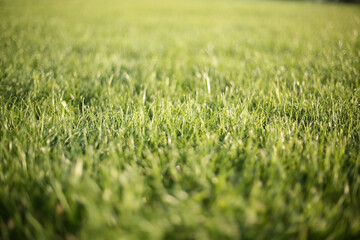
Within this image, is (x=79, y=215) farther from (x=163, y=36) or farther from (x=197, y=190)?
(x=163, y=36)

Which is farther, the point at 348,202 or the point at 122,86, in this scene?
the point at 122,86

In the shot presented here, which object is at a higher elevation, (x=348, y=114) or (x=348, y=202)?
(x=348, y=114)

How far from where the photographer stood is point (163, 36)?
3904mm

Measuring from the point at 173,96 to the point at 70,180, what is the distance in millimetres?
1003

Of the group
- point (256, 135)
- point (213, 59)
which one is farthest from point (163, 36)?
point (256, 135)

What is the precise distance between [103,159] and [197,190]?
47 centimetres

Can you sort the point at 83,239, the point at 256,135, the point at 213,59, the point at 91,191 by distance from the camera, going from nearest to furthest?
1. the point at 83,239
2. the point at 91,191
3. the point at 256,135
4. the point at 213,59

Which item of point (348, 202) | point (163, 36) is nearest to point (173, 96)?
point (348, 202)

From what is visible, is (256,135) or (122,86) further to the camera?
(122,86)

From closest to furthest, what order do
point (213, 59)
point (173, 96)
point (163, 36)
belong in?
point (173, 96) < point (213, 59) < point (163, 36)

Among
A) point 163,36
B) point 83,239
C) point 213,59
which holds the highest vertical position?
point 163,36

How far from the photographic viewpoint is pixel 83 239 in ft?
1.98

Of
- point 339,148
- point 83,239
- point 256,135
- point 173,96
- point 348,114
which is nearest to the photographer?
point 83,239

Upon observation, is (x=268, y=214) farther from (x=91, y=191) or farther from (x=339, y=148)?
(x=91, y=191)
